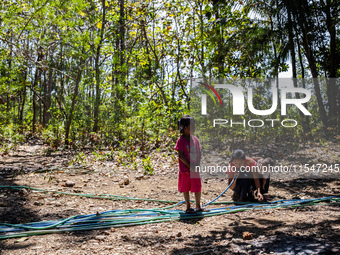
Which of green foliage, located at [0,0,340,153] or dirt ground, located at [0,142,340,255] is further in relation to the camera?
green foliage, located at [0,0,340,153]

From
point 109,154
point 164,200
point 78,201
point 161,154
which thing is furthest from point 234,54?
point 78,201

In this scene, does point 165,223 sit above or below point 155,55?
below

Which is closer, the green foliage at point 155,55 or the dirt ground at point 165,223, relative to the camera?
the dirt ground at point 165,223

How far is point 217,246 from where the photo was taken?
3412mm

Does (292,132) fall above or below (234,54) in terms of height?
below

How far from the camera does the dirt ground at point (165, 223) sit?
11.2ft

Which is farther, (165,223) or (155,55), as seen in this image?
(155,55)

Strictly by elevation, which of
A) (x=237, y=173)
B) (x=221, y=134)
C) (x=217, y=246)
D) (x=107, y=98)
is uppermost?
(x=107, y=98)

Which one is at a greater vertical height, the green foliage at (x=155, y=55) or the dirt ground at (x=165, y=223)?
the green foliage at (x=155, y=55)

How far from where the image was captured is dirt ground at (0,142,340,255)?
134 inches

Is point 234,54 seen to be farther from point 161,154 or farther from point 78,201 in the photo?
point 78,201

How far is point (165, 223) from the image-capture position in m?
4.38

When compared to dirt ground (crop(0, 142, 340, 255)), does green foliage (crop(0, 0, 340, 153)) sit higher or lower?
higher

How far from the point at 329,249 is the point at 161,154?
277 inches
